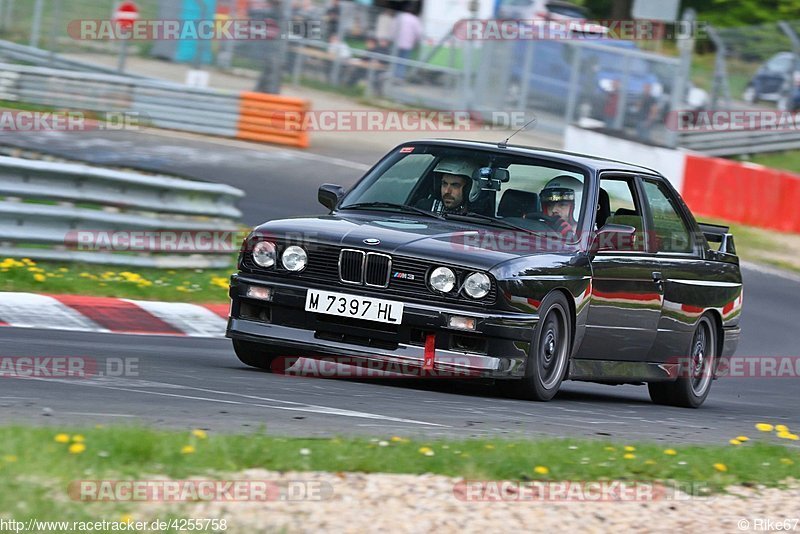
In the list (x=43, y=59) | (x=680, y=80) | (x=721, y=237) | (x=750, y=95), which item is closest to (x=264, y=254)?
(x=721, y=237)

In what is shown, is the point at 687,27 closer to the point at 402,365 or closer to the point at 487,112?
the point at 487,112

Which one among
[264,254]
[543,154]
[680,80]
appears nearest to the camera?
[264,254]

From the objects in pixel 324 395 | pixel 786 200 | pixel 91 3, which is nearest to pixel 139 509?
pixel 324 395

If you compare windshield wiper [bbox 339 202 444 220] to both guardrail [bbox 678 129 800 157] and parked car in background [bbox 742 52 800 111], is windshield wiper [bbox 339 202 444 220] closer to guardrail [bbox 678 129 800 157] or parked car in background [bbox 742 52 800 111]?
guardrail [bbox 678 129 800 157]

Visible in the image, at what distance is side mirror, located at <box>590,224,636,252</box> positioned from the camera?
8.73 metres

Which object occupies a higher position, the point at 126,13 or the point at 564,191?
the point at 126,13

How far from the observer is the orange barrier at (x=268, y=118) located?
78.1 ft

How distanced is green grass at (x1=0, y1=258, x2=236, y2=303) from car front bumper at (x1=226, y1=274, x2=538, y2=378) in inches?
140

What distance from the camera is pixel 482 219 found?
8664 millimetres

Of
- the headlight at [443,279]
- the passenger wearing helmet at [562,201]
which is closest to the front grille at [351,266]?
the headlight at [443,279]

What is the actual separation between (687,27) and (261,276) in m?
16.5

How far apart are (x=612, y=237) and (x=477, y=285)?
4.66 feet

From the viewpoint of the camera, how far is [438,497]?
5.38 meters

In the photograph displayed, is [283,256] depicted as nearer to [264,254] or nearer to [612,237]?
[264,254]
